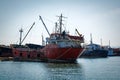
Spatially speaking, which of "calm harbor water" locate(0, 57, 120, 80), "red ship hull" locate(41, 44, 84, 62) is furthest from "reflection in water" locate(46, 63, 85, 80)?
"red ship hull" locate(41, 44, 84, 62)

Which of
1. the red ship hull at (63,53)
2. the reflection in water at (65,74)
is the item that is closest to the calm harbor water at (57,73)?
the reflection in water at (65,74)

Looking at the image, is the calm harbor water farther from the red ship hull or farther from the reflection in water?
the red ship hull

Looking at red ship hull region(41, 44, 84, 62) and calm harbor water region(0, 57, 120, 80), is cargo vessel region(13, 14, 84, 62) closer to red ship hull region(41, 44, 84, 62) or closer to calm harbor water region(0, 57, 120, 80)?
red ship hull region(41, 44, 84, 62)

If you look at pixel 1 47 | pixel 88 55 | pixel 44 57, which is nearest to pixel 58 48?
pixel 44 57

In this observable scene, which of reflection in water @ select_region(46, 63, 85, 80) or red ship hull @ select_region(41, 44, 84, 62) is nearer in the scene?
reflection in water @ select_region(46, 63, 85, 80)

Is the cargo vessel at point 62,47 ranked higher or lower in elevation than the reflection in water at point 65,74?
higher

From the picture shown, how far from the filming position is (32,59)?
89.0m

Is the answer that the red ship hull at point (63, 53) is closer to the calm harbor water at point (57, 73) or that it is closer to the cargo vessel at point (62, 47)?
the cargo vessel at point (62, 47)

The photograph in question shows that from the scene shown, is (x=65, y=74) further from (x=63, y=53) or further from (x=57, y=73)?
(x=63, y=53)

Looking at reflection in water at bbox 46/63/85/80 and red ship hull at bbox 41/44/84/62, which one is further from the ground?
red ship hull at bbox 41/44/84/62

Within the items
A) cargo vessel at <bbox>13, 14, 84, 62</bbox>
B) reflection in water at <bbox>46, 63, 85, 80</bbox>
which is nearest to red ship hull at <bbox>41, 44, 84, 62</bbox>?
cargo vessel at <bbox>13, 14, 84, 62</bbox>

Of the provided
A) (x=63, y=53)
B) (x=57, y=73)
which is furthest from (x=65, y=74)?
(x=63, y=53)

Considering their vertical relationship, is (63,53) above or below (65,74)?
above

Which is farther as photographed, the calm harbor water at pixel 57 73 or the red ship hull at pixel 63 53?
the red ship hull at pixel 63 53
